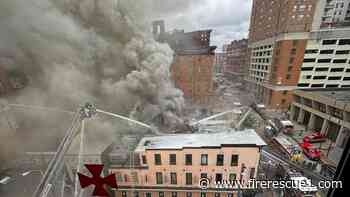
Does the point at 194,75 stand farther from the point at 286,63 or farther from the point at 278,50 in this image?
the point at 286,63

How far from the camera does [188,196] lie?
3.79ft

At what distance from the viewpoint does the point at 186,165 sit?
123 cm

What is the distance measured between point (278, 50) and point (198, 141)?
2.66m

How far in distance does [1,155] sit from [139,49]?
1.53 metres

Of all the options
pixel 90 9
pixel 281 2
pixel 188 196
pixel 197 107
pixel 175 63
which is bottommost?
pixel 188 196

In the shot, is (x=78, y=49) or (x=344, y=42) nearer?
(x=78, y=49)

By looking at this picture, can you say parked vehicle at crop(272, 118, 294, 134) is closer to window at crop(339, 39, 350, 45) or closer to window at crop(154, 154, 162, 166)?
window at crop(339, 39, 350, 45)

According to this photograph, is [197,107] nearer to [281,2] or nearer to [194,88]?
[194,88]

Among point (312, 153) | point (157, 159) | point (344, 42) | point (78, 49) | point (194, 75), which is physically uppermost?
point (344, 42)

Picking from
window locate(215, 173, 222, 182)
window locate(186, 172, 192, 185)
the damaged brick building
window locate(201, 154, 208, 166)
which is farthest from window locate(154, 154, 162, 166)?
the damaged brick building

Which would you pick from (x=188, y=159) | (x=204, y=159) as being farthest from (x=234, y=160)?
(x=188, y=159)

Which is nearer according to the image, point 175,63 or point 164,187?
point 164,187

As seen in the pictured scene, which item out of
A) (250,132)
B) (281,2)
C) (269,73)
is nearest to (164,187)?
(250,132)

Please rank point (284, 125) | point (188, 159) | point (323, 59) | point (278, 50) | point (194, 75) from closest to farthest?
point (188, 159)
point (323, 59)
point (284, 125)
point (278, 50)
point (194, 75)
